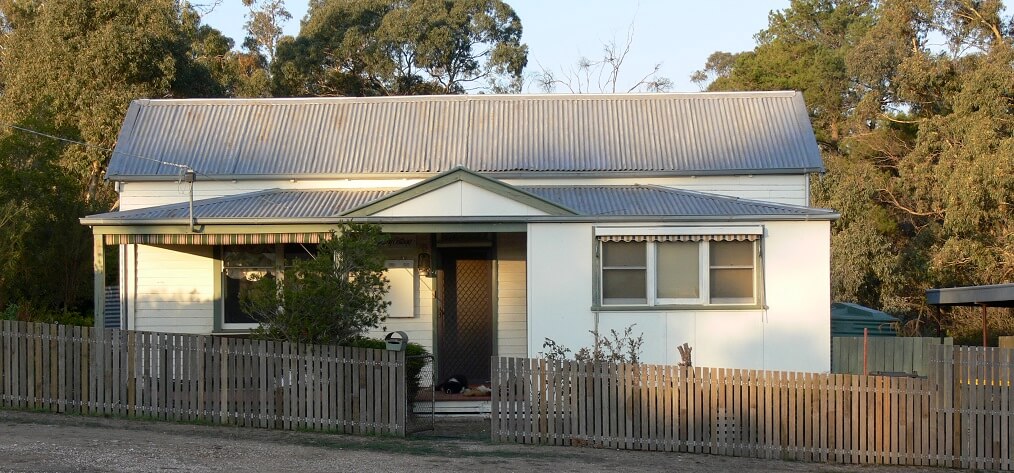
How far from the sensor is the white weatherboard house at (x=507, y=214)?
53.8 ft

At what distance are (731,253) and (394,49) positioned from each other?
30.9 metres

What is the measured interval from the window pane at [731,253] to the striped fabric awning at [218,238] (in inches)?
225

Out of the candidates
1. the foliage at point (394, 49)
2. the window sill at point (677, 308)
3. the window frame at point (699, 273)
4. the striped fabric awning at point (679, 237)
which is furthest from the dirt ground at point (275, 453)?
the foliage at point (394, 49)

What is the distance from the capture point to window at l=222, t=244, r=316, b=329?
18281mm

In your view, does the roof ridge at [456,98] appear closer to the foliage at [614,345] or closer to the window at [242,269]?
the window at [242,269]

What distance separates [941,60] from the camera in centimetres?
3291

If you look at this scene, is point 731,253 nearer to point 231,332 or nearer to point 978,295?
point 978,295

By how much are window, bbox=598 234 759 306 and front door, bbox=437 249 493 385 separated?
260 cm

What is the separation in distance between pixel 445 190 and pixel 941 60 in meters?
21.6

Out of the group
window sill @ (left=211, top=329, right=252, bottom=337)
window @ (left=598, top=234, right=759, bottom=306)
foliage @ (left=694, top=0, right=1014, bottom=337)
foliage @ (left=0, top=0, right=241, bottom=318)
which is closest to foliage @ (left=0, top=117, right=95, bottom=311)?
foliage @ (left=0, top=0, right=241, bottom=318)

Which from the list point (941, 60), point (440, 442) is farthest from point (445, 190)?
point (941, 60)

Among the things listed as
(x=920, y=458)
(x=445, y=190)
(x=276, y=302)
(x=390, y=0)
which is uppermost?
(x=390, y=0)

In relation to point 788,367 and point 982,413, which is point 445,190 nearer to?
point 788,367

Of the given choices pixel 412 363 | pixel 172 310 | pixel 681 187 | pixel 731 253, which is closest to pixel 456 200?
pixel 412 363
